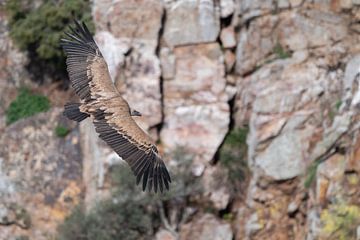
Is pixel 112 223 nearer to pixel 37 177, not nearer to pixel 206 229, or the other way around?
pixel 206 229

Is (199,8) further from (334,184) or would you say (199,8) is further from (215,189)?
(334,184)

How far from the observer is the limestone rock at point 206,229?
790 inches

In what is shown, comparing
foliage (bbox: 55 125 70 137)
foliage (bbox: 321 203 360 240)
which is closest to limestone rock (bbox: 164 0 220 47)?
foliage (bbox: 55 125 70 137)

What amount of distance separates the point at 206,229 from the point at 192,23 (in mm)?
4409

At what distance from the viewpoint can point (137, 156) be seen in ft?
43.3

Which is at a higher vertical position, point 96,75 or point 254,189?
point 96,75

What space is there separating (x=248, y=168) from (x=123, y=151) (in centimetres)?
732

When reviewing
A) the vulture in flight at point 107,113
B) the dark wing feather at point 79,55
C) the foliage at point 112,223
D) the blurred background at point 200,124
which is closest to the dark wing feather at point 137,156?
the vulture in flight at point 107,113

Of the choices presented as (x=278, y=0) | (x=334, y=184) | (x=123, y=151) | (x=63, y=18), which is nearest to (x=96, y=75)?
(x=123, y=151)

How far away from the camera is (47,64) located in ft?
77.5

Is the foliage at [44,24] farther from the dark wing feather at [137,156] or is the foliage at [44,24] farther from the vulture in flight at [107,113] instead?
the dark wing feather at [137,156]

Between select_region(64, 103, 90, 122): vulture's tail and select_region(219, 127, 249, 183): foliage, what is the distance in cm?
720

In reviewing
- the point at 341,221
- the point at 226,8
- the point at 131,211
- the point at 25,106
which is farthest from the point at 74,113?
the point at 25,106

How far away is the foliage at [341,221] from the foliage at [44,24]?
7403 millimetres
